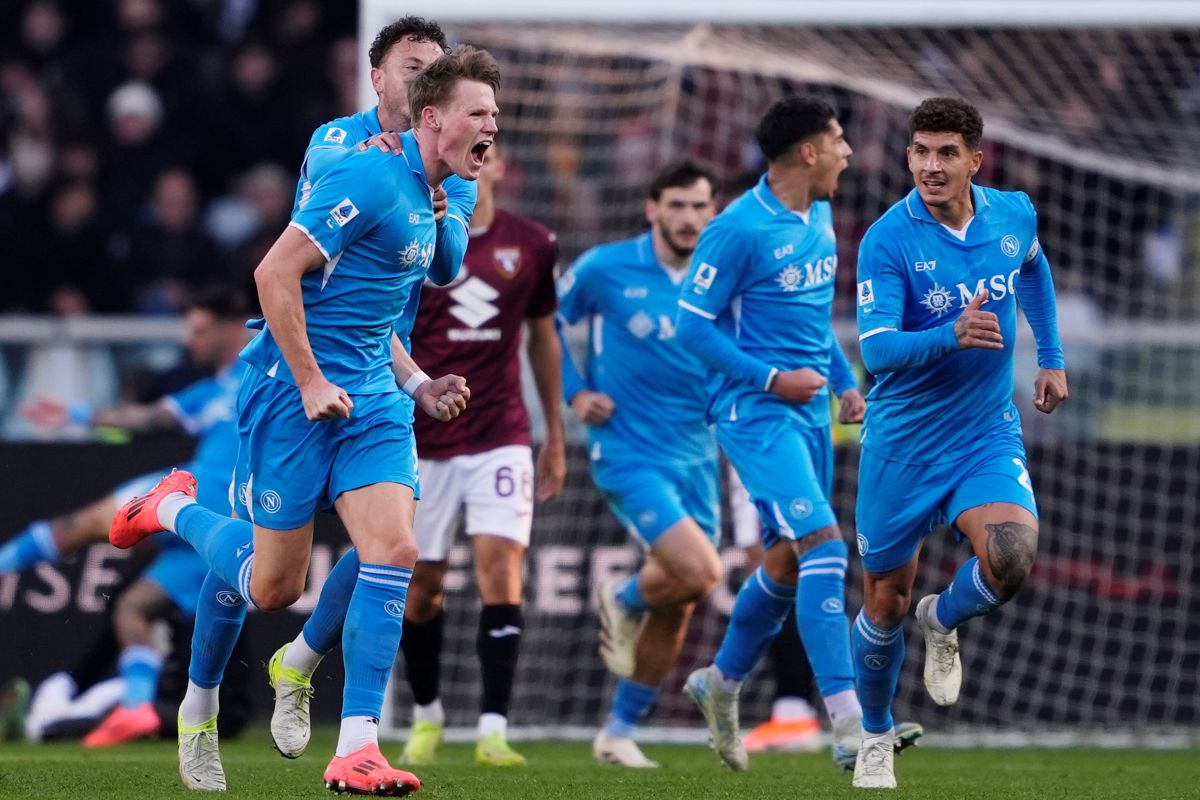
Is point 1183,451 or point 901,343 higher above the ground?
point 901,343

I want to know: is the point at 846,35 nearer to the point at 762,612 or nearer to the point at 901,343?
the point at 762,612

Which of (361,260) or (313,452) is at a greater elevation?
(361,260)

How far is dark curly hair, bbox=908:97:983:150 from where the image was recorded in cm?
628

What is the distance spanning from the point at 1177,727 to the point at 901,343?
4719 millimetres

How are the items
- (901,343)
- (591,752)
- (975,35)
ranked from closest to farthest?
(901,343)
(591,752)
(975,35)

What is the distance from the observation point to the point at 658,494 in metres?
8.45

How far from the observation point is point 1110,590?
9961mm

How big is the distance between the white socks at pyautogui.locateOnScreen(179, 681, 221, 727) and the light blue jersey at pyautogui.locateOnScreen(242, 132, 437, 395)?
42.7 inches

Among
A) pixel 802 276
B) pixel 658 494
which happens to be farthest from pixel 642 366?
pixel 802 276

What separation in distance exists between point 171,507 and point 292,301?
1139 mm

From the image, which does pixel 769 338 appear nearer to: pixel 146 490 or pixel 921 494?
pixel 921 494

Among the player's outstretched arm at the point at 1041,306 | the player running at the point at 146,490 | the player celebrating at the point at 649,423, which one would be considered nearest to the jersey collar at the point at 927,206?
the player's outstretched arm at the point at 1041,306

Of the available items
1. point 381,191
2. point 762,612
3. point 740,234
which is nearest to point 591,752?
point 762,612

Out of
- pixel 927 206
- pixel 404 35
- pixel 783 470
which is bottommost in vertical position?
pixel 783 470
